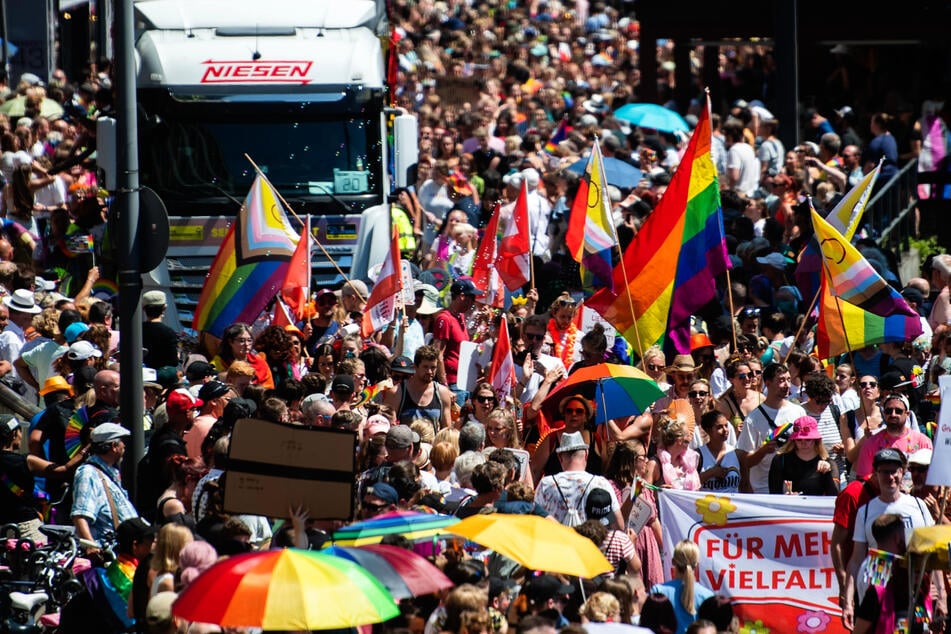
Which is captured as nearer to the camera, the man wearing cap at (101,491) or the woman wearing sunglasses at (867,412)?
the man wearing cap at (101,491)

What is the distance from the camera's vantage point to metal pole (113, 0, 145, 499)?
1127 centimetres

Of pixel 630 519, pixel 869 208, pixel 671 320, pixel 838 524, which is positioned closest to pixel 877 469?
pixel 838 524

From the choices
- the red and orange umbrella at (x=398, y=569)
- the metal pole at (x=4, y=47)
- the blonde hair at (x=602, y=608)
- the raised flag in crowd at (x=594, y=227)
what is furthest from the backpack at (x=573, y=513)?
the metal pole at (x=4, y=47)

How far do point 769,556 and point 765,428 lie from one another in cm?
137

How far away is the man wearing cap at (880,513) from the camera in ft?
32.3

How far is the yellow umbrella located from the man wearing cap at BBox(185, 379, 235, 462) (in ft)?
9.27

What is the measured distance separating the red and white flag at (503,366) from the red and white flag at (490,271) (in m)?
2.10

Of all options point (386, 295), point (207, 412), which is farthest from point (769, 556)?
point (386, 295)

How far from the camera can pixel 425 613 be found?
909cm

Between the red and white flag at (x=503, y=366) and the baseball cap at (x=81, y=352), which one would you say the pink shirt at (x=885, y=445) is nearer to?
the red and white flag at (x=503, y=366)

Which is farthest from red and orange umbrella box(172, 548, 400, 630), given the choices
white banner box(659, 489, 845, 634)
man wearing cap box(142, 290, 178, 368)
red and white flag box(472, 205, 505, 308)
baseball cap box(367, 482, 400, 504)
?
red and white flag box(472, 205, 505, 308)

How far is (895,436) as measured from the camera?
11.1 m

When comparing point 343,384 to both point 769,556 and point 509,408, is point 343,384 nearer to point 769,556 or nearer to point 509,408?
point 509,408

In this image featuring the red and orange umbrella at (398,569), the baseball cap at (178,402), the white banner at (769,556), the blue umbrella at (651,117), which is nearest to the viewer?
the red and orange umbrella at (398,569)
